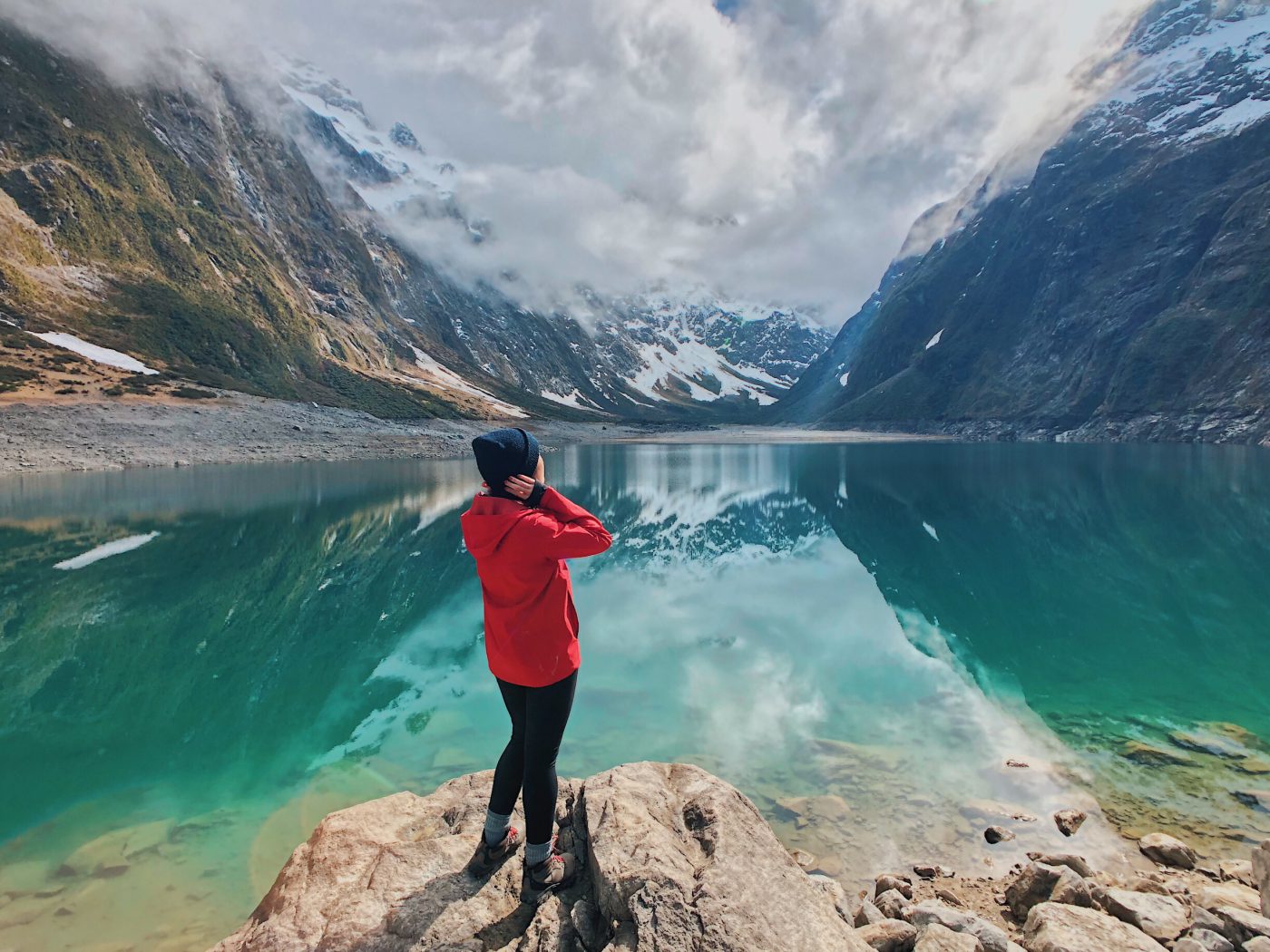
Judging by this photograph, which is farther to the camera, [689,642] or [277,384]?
[277,384]

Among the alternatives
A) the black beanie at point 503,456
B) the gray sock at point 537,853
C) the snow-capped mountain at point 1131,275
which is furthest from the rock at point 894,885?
the snow-capped mountain at point 1131,275

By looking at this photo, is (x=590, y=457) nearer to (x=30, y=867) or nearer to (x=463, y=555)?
(x=463, y=555)

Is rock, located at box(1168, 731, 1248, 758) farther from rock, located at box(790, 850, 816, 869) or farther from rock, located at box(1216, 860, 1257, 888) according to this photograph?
rock, located at box(790, 850, 816, 869)

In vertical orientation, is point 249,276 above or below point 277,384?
above

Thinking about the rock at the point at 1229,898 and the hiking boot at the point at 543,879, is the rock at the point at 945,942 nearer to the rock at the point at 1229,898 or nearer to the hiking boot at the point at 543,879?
the rock at the point at 1229,898

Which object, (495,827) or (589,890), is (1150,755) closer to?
(589,890)

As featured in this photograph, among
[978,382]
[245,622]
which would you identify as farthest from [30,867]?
[978,382]
